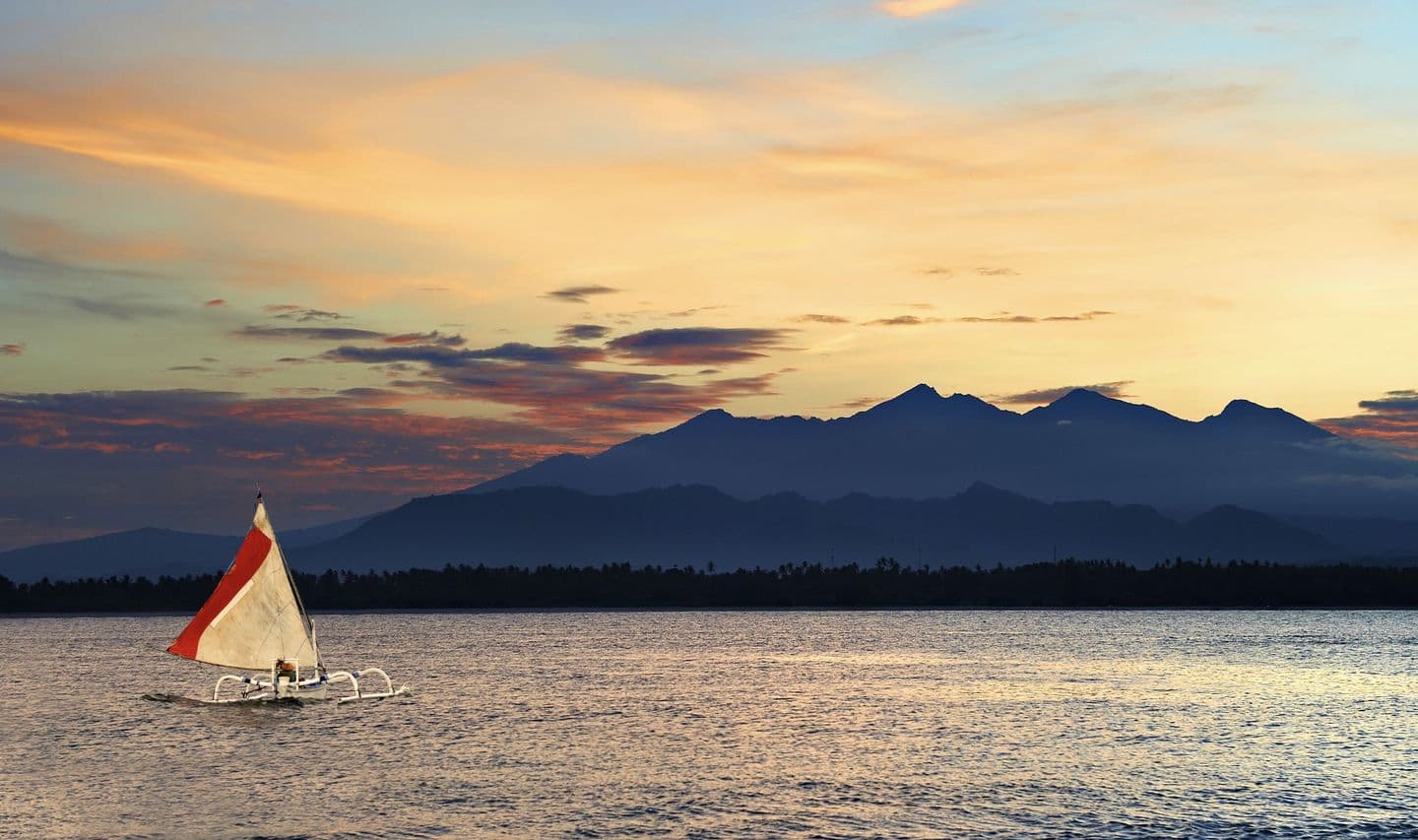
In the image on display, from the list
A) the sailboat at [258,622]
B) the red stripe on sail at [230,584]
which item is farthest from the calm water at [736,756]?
the red stripe on sail at [230,584]

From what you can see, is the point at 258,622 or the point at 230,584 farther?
the point at 258,622

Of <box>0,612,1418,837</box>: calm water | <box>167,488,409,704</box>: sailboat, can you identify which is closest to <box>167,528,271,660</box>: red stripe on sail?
<box>167,488,409,704</box>: sailboat

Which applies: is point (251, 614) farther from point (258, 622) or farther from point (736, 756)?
point (736, 756)

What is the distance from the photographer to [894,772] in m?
64.2

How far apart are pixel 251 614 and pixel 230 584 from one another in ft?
6.76

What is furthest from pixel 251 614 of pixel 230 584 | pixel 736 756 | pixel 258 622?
pixel 736 756

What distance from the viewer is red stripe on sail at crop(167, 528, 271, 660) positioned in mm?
81075

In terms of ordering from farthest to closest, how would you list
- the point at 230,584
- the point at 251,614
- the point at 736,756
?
1. the point at 251,614
2. the point at 230,584
3. the point at 736,756

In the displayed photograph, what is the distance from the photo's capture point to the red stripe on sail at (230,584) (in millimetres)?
81075

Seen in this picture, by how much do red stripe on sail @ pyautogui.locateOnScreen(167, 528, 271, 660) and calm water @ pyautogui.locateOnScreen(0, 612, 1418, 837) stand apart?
5109 mm

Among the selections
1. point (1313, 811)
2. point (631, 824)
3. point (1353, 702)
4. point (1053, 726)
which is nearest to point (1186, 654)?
point (1353, 702)

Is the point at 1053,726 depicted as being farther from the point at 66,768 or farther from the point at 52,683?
the point at 52,683

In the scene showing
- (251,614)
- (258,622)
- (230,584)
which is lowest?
(258,622)

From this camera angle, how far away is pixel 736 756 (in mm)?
69812
